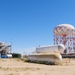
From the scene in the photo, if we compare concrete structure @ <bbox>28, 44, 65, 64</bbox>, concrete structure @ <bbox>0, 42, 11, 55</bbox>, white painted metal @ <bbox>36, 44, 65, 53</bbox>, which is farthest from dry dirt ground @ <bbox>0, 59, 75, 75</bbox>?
concrete structure @ <bbox>0, 42, 11, 55</bbox>

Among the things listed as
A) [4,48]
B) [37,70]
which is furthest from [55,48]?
[4,48]

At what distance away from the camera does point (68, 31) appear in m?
113

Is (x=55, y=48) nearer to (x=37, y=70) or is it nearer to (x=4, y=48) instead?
(x=37, y=70)

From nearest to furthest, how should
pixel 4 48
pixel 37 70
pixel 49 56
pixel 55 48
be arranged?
pixel 37 70, pixel 49 56, pixel 55 48, pixel 4 48

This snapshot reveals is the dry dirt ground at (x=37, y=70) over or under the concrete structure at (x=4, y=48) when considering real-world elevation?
under

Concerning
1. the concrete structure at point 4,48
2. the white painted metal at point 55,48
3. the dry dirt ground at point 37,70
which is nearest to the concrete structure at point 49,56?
the white painted metal at point 55,48

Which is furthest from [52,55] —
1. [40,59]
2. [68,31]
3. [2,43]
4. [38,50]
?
[2,43]

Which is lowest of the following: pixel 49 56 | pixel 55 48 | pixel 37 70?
pixel 37 70

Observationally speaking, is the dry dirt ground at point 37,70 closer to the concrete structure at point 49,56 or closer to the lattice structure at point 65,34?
the concrete structure at point 49,56

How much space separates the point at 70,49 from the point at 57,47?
209ft

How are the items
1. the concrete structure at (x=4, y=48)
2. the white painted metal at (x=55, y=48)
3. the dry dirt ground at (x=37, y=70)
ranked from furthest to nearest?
the concrete structure at (x=4, y=48), the white painted metal at (x=55, y=48), the dry dirt ground at (x=37, y=70)

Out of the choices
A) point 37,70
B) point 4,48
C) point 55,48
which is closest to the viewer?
point 37,70

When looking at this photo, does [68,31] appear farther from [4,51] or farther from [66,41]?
[4,51]

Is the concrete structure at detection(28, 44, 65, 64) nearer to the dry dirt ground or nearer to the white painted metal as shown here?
the white painted metal
